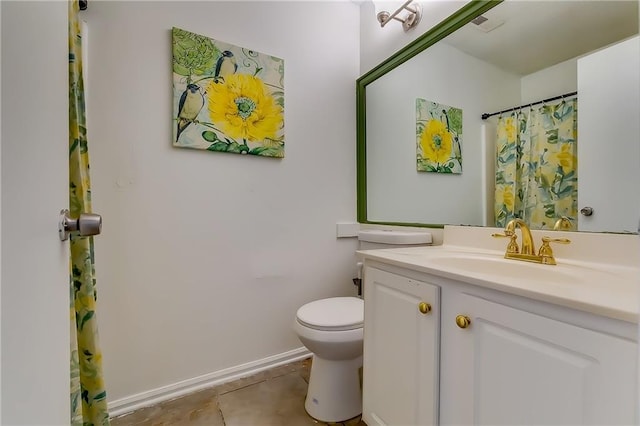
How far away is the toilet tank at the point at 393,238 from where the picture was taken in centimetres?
148

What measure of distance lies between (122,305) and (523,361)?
5.06 feet

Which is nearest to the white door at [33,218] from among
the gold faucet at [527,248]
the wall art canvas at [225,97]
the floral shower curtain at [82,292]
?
the floral shower curtain at [82,292]

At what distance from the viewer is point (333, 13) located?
1857mm

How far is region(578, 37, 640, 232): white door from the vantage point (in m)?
0.86

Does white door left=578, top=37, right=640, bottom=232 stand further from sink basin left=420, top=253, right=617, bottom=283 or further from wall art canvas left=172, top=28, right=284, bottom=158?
wall art canvas left=172, top=28, right=284, bottom=158

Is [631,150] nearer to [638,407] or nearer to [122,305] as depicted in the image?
[638,407]

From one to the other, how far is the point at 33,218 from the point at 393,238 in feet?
4.69

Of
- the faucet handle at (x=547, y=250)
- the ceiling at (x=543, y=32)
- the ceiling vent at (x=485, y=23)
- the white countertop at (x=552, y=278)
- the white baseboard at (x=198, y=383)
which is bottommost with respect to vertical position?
the white baseboard at (x=198, y=383)

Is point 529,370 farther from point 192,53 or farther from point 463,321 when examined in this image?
point 192,53

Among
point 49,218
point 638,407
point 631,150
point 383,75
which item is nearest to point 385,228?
point 383,75

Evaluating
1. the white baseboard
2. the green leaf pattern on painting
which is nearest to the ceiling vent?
the green leaf pattern on painting

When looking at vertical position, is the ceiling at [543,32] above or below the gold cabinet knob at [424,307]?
above

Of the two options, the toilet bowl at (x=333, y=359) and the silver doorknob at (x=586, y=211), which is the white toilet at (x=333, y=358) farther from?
the silver doorknob at (x=586, y=211)

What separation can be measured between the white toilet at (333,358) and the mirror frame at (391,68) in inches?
27.9
